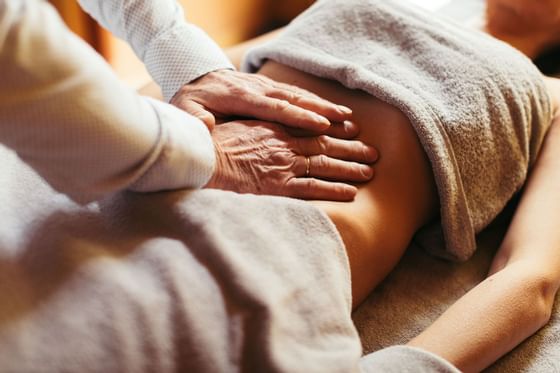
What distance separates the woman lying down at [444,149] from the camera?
877mm

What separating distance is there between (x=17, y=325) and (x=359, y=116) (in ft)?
2.11

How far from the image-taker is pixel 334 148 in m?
0.95

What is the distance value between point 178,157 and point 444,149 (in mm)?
460

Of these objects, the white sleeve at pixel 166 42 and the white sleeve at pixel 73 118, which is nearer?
the white sleeve at pixel 73 118

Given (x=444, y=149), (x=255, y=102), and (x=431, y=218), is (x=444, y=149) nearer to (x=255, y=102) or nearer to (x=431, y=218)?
(x=431, y=218)

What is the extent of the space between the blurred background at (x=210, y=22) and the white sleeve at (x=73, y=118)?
1.04 m

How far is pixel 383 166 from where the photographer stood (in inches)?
37.9

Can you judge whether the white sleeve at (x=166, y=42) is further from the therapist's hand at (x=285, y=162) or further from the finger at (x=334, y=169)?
the finger at (x=334, y=169)

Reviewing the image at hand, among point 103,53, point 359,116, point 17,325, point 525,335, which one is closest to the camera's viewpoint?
point 17,325

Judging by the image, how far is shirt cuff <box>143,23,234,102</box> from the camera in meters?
1.03

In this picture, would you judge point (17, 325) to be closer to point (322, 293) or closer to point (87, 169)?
point (87, 169)

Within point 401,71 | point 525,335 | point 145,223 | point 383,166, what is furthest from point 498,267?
point 145,223

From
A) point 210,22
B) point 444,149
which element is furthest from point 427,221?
point 210,22

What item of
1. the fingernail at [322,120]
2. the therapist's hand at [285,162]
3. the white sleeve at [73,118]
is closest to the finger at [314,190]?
the therapist's hand at [285,162]
